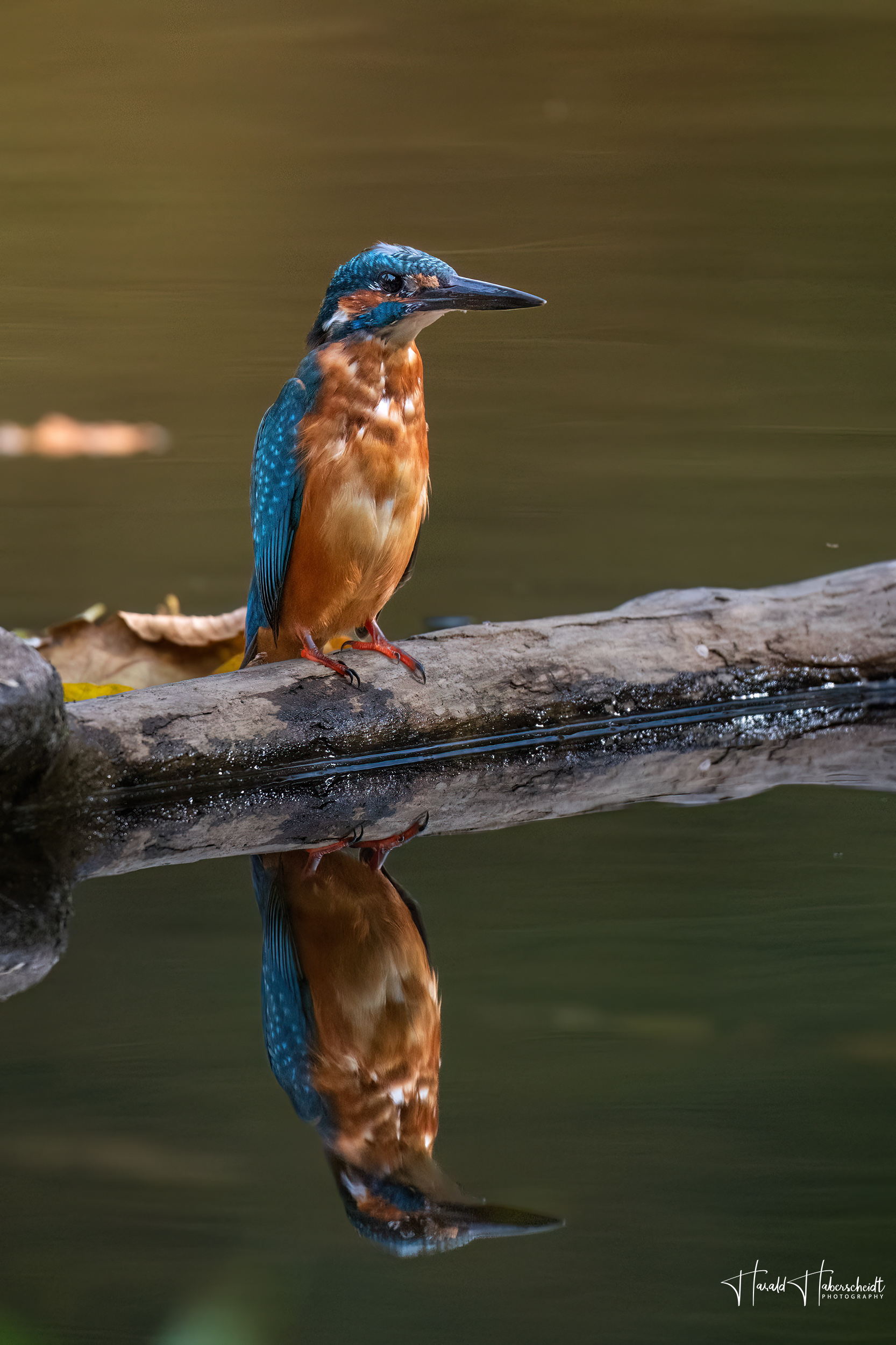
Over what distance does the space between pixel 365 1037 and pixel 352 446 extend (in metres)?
1.11

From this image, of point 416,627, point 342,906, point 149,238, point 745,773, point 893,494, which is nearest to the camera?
point 342,906

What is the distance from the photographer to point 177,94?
18.4ft

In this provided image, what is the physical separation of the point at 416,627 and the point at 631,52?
306 cm

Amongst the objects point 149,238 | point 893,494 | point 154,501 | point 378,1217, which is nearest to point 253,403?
point 154,501

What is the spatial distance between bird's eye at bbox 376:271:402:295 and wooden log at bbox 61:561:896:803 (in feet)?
2.15

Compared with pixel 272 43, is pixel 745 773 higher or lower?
lower

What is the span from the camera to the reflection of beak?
2.37 meters

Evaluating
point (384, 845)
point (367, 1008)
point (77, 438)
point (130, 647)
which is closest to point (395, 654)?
point (384, 845)

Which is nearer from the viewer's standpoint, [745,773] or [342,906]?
[342,906]

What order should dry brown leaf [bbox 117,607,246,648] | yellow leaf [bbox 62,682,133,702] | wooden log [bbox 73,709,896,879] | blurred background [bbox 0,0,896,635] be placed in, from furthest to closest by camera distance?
blurred background [bbox 0,0,896,635], dry brown leaf [bbox 117,607,246,648], yellow leaf [bbox 62,682,133,702], wooden log [bbox 73,709,896,879]

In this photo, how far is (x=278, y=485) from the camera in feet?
8.33

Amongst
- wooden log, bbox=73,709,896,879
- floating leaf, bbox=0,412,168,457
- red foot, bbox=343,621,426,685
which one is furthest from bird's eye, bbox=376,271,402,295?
floating leaf, bbox=0,412,168,457

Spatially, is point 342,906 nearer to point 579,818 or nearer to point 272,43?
point 579,818

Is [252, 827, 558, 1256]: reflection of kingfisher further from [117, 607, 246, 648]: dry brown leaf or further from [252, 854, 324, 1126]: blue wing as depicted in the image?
[117, 607, 246, 648]: dry brown leaf
